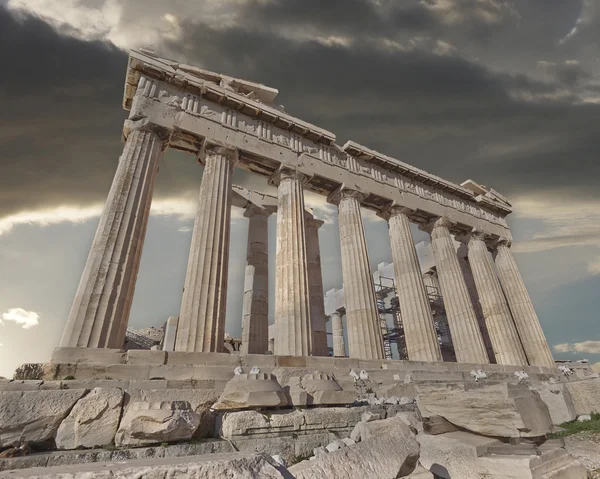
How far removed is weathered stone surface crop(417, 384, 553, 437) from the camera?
430 cm

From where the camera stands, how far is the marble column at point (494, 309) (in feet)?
58.4

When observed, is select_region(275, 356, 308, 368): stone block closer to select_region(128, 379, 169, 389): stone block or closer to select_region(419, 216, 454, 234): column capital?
select_region(128, 379, 169, 389): stone block

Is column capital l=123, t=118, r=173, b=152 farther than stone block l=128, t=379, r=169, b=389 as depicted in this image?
Yes

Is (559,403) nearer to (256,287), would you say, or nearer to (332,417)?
(332,417)

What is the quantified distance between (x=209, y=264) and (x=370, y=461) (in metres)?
8.30

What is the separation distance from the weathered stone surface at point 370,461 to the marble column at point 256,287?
11527 mm

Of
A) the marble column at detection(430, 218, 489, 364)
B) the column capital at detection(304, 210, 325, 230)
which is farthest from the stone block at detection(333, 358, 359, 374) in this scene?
the column capital at detection(304, 210, 325, 230)

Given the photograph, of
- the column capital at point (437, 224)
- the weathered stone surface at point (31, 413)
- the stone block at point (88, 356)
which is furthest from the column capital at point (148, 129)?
the column capital at point (437, 224)

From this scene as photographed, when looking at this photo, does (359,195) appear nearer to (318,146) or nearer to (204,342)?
(318,146)

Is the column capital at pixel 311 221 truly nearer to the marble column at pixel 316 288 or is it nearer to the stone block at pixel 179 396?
the marble column at pixel 316 288

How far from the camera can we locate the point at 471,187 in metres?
23.9

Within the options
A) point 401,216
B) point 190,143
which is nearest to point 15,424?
point 190,143

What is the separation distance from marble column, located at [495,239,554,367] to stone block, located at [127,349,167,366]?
21.2 meters

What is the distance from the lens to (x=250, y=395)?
526 cm
